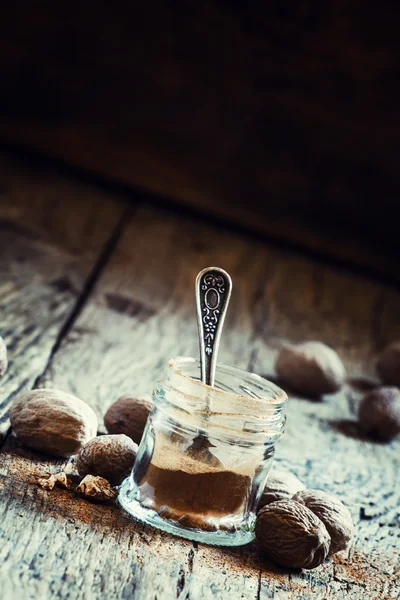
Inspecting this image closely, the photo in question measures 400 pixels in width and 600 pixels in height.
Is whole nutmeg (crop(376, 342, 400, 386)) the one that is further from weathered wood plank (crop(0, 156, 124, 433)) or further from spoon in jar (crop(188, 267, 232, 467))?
spoon in jar (crop(188, 267, 232, 467))

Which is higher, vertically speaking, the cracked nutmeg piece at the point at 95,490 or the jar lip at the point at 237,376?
the jar lip at the point at 237,376

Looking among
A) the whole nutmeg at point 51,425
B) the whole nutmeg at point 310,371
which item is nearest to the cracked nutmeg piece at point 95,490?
the whole nutmeg at point 51,425

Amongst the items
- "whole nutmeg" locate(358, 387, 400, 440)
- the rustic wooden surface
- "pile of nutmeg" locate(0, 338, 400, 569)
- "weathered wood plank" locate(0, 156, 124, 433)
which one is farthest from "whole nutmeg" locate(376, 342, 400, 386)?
"pile of nutmeg" locate(0, 338, 400, 569)

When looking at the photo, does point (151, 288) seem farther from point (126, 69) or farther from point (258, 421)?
point (258, 421)

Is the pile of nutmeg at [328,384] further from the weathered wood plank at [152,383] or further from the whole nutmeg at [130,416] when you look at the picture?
the whole nutmeg at [130,416]

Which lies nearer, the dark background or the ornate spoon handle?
the ornate spoon handle

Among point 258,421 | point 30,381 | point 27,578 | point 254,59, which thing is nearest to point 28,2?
point 254,59
